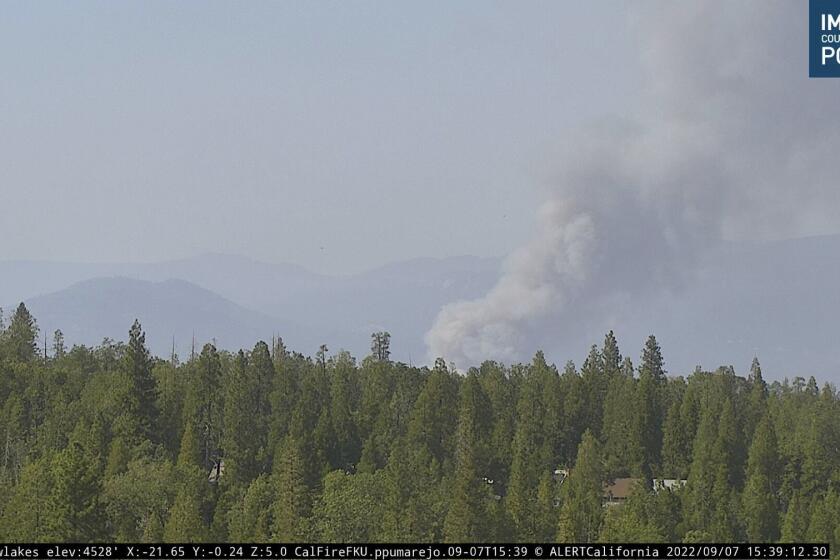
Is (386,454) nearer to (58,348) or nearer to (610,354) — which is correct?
(610,354)

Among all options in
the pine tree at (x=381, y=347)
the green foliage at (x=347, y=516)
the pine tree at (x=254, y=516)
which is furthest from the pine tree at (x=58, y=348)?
the green foliage at (x=347, y=516)

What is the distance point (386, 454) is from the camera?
93.0 m

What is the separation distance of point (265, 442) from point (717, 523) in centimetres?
3529

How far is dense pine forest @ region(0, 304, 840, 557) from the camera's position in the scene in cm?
6353

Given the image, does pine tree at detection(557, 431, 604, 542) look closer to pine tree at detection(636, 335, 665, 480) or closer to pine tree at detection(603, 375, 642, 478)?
pine tree at detection(603, 375, 642, 478)

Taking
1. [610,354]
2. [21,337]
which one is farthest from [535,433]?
[21,337]

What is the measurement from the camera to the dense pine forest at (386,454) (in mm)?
63531

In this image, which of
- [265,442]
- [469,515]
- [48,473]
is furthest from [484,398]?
[48,473]

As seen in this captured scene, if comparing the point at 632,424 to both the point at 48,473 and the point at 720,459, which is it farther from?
the point at 48,473

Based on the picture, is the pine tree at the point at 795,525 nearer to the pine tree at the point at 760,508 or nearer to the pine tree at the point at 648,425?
the pine tree at the point at 760,508

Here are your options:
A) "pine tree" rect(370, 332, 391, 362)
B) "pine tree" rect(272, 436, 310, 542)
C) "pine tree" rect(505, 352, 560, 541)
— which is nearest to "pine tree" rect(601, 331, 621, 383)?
"pine tree" rect(505, 352, 560, 541)

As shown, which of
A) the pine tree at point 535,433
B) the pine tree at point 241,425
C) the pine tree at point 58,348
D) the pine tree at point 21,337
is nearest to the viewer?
the pine tree at point 535,433

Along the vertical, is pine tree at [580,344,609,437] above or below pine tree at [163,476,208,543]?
above

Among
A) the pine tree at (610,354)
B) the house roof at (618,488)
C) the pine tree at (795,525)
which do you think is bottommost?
the pine tree at (795,525)
